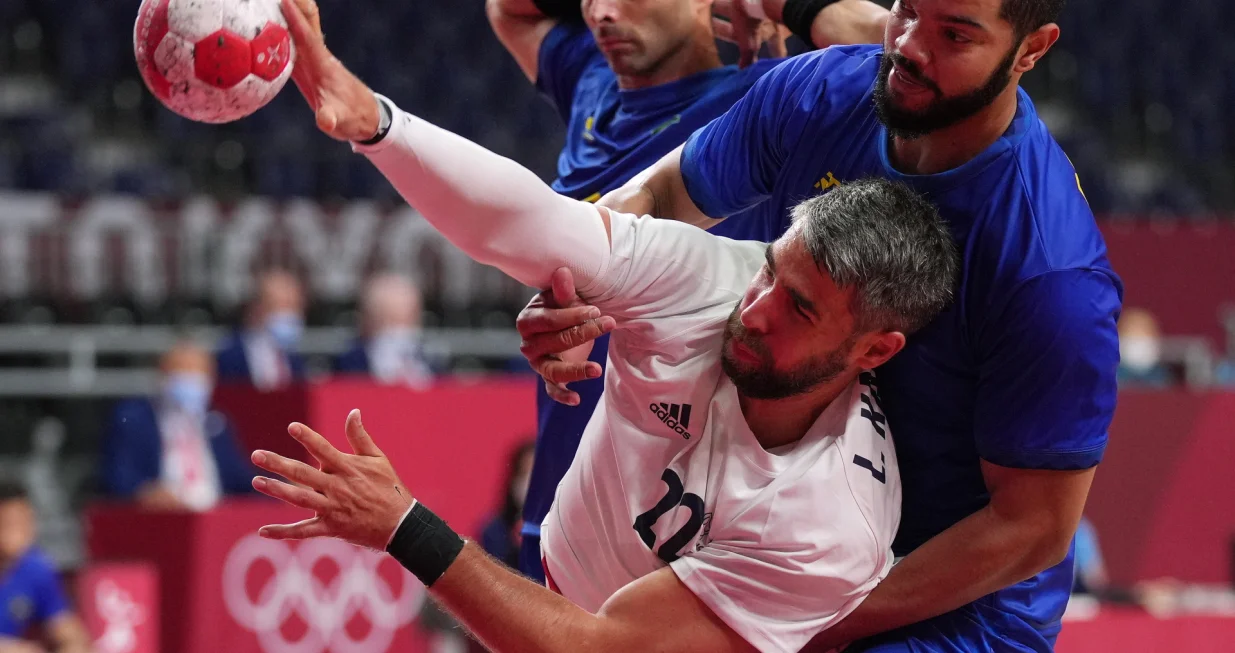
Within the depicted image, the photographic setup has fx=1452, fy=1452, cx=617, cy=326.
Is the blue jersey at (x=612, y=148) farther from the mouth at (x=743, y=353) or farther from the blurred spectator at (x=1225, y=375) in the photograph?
the blurred spectator at (x=1225, y=375)

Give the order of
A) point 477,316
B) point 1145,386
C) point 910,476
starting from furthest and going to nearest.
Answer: point 477,316 < point 1145,386 < point 910,476

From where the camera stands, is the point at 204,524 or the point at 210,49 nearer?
the point at 210,49

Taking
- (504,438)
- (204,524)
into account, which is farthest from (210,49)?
(504,438)

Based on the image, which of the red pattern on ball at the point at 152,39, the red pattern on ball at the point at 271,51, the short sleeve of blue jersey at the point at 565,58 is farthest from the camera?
the short sleeve of blue jersey at the point at 565,58

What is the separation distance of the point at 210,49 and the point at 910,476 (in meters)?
1.64

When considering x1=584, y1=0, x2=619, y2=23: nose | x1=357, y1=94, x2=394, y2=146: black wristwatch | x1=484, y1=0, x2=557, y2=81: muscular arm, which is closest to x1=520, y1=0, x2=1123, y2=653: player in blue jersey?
x1=357, y1=94, x2=394, y2=146: black wristwatch

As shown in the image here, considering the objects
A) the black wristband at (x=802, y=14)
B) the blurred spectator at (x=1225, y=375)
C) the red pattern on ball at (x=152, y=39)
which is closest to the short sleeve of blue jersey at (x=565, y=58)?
the black wristband at (x=802, y=14)

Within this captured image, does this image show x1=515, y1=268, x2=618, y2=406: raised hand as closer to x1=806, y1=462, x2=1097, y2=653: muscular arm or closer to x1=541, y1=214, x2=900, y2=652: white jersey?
x1=541, y1=214, x2=900, y2=652: white jersey

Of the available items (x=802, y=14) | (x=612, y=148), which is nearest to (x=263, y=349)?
(x=612, y=148)

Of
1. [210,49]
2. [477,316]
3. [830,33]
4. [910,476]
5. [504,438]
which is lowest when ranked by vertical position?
[477,316]

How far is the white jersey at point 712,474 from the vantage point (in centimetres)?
284

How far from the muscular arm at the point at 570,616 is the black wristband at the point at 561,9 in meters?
2.34

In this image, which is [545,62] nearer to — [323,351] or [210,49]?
[210,49]

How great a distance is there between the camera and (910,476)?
3.06 meters
